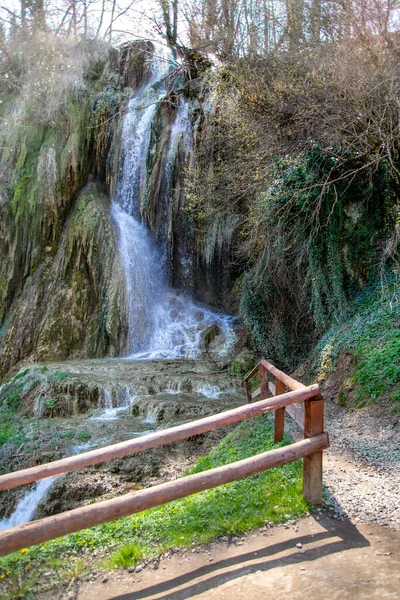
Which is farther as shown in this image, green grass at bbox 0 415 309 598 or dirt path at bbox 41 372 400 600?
green grass at bbox 0 415 309 598

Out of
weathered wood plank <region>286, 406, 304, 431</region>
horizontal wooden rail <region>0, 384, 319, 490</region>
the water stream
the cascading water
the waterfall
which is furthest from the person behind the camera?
the cascading water

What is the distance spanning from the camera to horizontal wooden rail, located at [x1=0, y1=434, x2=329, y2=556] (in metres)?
2.96

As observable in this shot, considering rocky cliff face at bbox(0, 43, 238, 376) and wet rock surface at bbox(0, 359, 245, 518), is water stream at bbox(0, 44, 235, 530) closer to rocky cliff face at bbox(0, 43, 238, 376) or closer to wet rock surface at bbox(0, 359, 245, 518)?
rocky cliff face at bbox(0, 43, 238, 376)

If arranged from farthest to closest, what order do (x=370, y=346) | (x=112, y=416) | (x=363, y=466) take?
1. (x=112, y=416)
2. (x=370, y=346)
3. (x=363, y=466)

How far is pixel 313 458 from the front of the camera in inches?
154

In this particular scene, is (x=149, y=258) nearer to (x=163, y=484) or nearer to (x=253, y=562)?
(x=163, y=484)

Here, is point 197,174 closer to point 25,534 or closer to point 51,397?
point 51,397

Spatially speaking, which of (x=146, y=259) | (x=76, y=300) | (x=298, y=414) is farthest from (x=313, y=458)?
(x=146, y=259)

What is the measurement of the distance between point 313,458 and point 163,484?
126 cm

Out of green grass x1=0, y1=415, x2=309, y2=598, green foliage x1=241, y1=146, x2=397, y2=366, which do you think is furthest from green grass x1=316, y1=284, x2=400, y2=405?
green grass x1=0, y1=415, x2=309, y2=598

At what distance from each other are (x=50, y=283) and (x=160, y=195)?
4.70m

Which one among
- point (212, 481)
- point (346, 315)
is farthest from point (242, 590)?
point (346, 315)

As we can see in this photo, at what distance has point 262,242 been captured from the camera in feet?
37.9

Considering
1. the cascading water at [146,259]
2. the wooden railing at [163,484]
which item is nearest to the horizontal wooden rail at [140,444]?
the wooden railing at [163,484]
